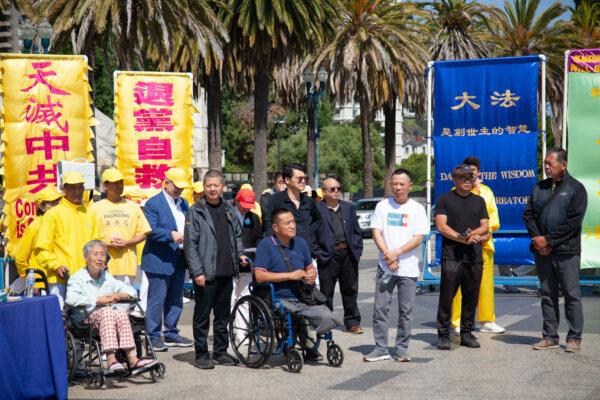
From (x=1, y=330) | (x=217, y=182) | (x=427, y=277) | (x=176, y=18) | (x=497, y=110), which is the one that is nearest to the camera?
(x=1, y=330)

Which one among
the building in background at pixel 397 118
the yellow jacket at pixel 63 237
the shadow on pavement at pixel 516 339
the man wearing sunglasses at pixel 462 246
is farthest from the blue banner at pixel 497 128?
the building in background at pixel 397 118

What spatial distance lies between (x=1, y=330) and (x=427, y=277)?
31.8 feet

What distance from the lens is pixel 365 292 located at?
17.8m

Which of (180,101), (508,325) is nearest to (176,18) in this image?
(180,101)

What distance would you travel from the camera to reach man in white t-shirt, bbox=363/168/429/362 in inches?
415

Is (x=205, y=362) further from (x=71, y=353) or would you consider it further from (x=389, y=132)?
(x=389, y=132)

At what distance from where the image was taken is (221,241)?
10.6 metres

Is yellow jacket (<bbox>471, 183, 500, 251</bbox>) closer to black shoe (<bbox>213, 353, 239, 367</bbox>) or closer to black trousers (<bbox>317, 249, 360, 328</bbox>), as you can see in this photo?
black trousers (<bbox>317, 249, 360, 328</bbox>)

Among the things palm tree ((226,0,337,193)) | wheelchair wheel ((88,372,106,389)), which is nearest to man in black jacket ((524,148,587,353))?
wheelchair wheel ((88,372,106,389))

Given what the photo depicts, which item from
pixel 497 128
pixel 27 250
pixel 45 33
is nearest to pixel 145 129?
pixel 27 250

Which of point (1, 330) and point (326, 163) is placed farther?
point (326, 163)

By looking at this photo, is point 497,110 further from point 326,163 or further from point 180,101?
point 326,163

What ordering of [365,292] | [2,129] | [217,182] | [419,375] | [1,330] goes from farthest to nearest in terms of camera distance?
[365,292]
[2,129]
[217,182]
[419,375]
[1,330]

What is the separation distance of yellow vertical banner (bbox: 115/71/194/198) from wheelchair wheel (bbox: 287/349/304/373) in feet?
19.6
